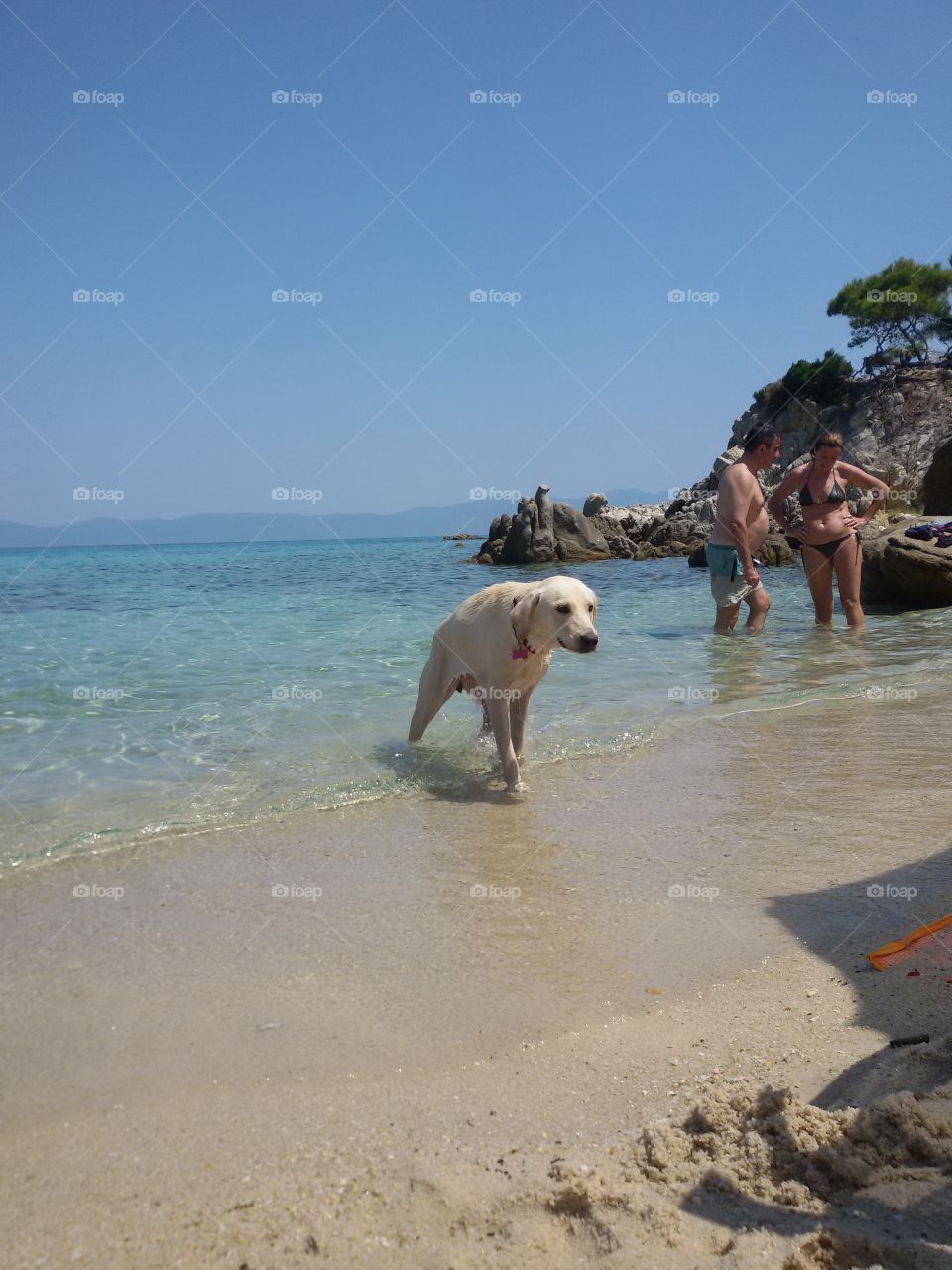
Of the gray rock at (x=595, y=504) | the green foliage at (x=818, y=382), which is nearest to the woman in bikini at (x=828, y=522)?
the gray rock at (x=595, y=504)

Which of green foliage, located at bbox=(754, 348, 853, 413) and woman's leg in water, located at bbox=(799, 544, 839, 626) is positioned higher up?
green foliage, located at bbox=(754, 348, 853, 413)

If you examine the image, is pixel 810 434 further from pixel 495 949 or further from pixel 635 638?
pixel 495 949

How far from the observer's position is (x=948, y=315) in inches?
2402

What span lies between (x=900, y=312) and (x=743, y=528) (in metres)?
58.2

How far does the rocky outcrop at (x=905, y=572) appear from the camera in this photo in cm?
1520

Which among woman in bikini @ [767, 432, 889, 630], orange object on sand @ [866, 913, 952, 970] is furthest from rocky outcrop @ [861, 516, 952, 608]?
orange object on sand @ [866, 913, 952, 970]

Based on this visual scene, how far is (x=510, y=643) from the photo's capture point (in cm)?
638

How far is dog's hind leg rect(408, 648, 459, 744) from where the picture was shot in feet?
24.0

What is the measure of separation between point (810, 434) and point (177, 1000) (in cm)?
6466

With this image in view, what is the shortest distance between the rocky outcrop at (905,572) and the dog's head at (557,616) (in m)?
11.3

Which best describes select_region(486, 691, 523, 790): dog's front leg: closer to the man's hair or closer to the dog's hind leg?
the dog's hind leg

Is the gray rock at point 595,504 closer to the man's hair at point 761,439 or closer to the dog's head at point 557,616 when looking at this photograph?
the man's hair at point 761,439

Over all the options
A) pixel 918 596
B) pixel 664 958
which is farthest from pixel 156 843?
pixel 918 596

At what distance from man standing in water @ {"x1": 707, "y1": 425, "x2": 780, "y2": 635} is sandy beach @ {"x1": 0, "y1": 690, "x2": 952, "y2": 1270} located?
7205mm
